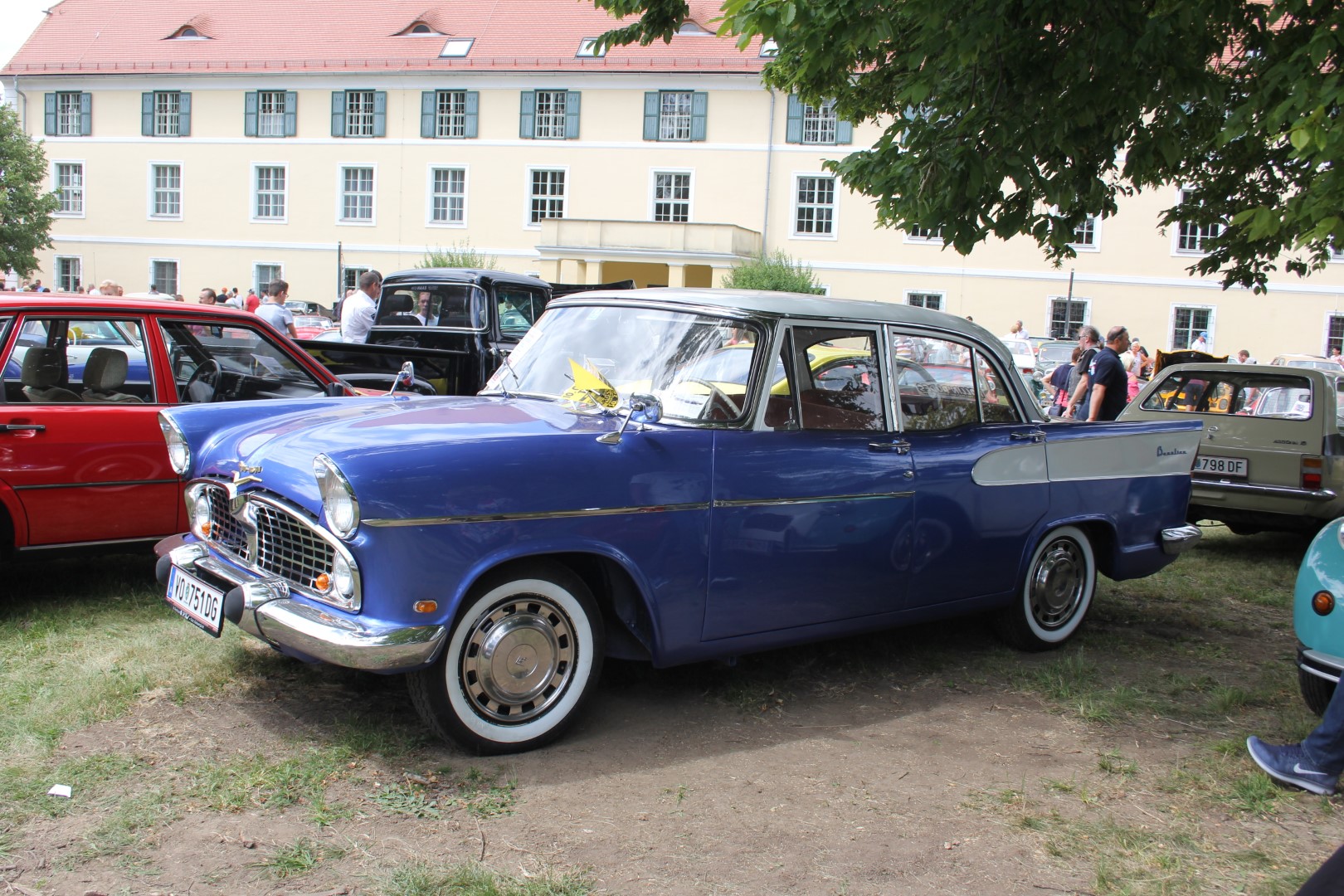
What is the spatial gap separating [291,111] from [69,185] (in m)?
10.8

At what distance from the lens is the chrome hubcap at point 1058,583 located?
5758 millimetres

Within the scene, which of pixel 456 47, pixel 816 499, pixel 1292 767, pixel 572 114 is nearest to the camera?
pixel 1292 767

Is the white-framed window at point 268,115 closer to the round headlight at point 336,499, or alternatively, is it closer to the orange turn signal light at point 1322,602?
the round headlight at point 336,499

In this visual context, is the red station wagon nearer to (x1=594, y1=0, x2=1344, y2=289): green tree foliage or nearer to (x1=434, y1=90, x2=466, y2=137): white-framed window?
(x1=594, y1=0, x2=1344, y2=289): green tree foliage

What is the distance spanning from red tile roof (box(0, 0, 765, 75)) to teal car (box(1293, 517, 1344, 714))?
122ft

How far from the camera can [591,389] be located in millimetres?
4516

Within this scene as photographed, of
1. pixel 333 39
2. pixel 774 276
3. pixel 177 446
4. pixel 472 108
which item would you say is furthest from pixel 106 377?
pixel 333 39

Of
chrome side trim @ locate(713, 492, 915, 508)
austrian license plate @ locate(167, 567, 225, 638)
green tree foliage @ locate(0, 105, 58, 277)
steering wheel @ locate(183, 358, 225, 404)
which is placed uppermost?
green tree foliage @ locate(0, 105, 58, 277)

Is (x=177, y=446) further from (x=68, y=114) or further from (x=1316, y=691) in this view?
(x=68, y=114)

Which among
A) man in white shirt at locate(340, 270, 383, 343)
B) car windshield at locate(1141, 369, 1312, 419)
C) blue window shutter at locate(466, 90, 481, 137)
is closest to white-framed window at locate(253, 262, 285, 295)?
blue window shutter at locate(466, 90, 481, 137)

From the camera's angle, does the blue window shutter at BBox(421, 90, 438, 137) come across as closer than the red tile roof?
No

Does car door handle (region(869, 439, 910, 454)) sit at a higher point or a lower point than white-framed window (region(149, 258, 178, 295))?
lower

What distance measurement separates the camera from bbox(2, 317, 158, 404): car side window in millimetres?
5438

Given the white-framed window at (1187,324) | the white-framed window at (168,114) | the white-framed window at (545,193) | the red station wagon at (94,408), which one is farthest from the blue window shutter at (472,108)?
the red station wagon at (94,408)
